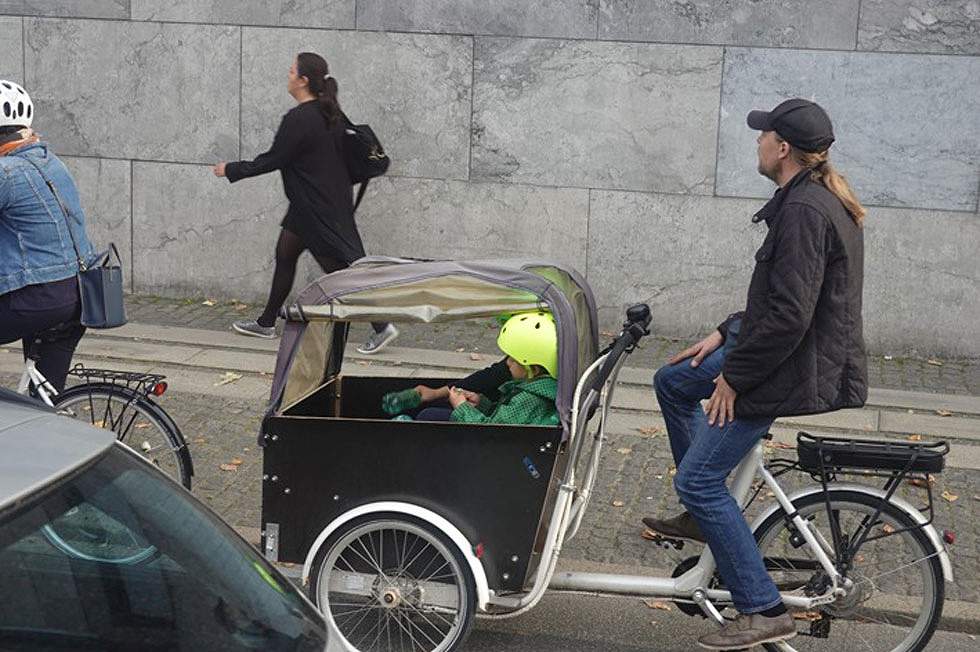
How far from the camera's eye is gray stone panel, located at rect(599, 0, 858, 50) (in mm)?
9852

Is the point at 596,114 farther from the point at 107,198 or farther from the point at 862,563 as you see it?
the point at 862,563

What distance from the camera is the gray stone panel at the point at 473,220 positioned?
408 inches

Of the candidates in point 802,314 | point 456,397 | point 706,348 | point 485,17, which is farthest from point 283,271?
point 802,314

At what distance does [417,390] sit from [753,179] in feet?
16.7

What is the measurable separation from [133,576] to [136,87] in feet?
29.0

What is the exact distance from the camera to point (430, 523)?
4730 millimetres

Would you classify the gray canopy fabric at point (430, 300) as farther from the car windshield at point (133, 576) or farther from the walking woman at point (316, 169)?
the walking woman at point (316, 169)

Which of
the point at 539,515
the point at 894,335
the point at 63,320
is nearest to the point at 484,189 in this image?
the point at 894,335

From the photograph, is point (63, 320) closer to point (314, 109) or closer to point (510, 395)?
point (510, 395)

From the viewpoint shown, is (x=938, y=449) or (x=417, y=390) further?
(x=417, y=390)

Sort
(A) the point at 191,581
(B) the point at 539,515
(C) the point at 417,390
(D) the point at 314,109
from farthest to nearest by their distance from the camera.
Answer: (D) the point at 314,109 < (C) the point at 417,390 < (B) the point at 539,515 < (A) the point at 191,581

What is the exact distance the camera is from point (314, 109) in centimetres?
941

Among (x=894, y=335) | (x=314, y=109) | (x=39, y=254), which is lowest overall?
(x=894, y=335)

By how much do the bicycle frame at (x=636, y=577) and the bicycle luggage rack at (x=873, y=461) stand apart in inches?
5.2
